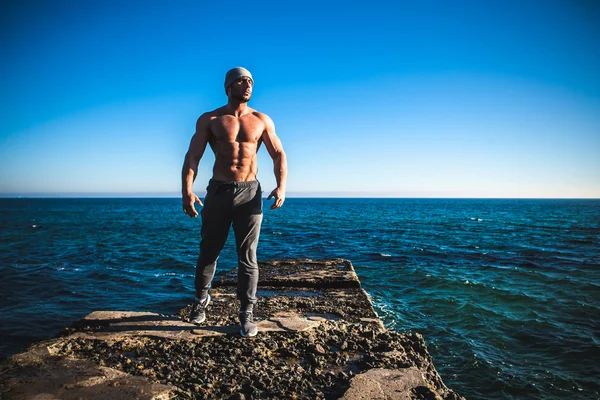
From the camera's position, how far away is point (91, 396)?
6.79 feet

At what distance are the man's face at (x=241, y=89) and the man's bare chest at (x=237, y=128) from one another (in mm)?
205

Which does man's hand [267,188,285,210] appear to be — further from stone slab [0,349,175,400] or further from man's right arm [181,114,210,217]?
stone slab [0,349,175,400]

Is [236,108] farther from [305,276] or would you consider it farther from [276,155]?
[305,276]

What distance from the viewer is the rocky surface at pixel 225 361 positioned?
7.14 feet

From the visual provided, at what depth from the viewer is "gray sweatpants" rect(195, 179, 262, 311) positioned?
3.23 metres

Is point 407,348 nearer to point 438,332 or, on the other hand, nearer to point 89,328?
point 89,328

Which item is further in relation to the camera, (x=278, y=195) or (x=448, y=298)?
(x=448, y=298)

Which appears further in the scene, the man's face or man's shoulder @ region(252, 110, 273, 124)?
man's shoulder @ region(252, 110, 273, 124)

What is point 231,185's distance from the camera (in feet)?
10.6

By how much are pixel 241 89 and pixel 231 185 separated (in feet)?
3.28

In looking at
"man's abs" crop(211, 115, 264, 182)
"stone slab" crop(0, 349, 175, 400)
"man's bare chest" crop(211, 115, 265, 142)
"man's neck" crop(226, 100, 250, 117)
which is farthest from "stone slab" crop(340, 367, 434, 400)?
"man's neck" crop(226, 100, 250, 117)

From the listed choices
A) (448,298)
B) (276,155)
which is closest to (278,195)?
(276,155)

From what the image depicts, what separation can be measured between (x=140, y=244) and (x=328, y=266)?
16.0 meters

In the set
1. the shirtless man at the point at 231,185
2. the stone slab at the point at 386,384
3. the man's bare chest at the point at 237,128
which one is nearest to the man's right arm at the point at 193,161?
the shirtless man at the point at 231,185
